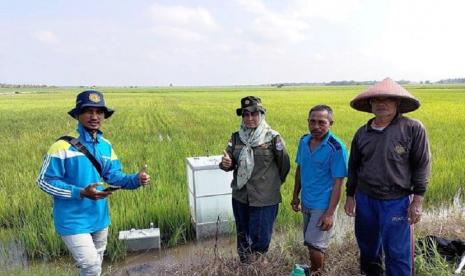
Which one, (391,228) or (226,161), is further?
(226,161)

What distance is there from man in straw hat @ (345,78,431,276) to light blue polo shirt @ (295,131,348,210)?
0.14 meters

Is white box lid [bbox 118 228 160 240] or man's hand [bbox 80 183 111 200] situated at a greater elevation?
man's hand [bbox 80 183 111 200]

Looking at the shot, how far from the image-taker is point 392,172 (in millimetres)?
2389

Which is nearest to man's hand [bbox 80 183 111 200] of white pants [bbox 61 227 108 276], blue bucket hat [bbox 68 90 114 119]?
white pants [bbox 61 227 108 276]

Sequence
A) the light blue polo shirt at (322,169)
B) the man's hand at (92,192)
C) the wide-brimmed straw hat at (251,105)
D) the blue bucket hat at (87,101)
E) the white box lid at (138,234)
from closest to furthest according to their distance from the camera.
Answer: the man's hand at (92,192), the blue bucket hat at (87,101), the light blue polo shirt at (322,169), the wide-brimmed straw hat at (251,105), the white box lid at (138,234)

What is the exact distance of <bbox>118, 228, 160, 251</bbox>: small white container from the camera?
3.79 meters

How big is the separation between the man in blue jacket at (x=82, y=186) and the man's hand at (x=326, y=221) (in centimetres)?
142

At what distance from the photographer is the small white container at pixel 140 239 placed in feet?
12.4

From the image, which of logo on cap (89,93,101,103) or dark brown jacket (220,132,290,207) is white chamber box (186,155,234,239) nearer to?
dark brown jacket (220,132,290,207)

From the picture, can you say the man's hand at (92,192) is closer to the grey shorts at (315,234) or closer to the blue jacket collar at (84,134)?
the blue jacket collar at (84,134)

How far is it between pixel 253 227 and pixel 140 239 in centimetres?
149

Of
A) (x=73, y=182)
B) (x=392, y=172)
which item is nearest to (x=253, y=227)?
(x=392, y=172)

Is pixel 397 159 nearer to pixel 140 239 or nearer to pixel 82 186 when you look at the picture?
pixel 82 186

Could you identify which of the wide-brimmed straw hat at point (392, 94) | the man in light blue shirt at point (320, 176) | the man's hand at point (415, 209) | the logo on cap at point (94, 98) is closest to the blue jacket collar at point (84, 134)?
the logo on cap at point (94, 98)
